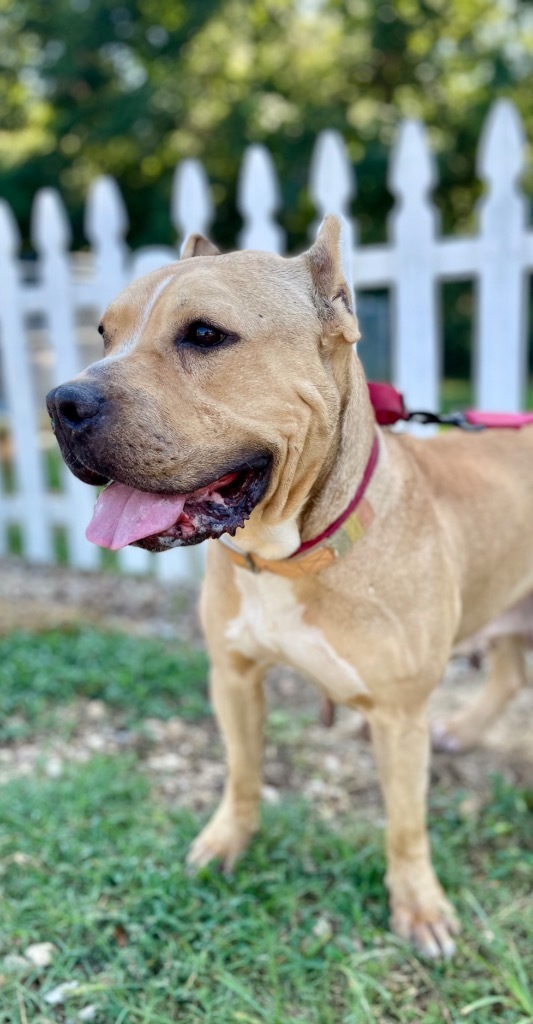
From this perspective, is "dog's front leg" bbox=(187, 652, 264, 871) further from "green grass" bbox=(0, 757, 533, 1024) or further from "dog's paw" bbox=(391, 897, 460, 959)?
"dog's paw" bbox=(391, 897, 460, 959)

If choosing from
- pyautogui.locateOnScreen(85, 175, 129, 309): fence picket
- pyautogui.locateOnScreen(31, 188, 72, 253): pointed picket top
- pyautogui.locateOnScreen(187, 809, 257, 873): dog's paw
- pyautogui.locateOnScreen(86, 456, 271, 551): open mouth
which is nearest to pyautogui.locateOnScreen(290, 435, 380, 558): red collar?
pyautogui.locateOnScreen(86, 456, 271, 551): open mouth

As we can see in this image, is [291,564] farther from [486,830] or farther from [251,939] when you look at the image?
[486,830]

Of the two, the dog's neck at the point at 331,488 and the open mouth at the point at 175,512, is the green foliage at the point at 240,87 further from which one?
the open mouth at the point at 175,512

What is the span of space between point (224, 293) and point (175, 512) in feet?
1.66

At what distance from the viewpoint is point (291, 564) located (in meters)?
2.16

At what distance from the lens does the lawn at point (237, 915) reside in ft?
6.95

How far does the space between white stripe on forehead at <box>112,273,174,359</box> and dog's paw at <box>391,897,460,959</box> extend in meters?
1.75

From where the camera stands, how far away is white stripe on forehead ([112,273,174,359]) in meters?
1.91

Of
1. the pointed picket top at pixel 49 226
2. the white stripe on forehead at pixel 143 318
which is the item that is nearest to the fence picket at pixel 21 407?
the pointed picket top at pixel 49 226

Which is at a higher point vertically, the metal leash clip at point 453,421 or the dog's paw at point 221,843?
the metal leash clip at point 453,421

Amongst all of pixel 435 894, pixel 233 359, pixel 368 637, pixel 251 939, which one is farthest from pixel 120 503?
pixel 435 894

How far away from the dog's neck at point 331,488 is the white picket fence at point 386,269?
243 centimetres

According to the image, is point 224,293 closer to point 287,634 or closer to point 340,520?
point 340,520

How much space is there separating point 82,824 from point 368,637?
1.27m
